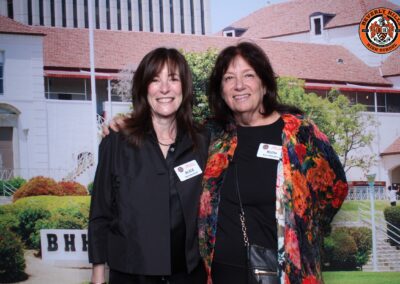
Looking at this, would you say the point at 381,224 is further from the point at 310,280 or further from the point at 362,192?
the point at 310,280

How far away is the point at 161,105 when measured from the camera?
8.32 feet

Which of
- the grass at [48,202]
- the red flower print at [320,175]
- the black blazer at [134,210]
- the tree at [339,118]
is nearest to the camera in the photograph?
the black blazer at [134,210]

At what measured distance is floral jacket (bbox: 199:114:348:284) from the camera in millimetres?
2535

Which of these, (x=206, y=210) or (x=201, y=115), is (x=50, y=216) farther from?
(x=206, y=210)

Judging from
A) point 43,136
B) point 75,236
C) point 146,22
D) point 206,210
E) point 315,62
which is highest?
point 146,22

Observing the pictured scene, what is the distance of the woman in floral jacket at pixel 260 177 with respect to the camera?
8.32 ft

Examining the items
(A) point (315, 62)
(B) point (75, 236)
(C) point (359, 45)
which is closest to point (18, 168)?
(B) point (75, 236)

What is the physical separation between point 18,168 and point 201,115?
1.41 metres

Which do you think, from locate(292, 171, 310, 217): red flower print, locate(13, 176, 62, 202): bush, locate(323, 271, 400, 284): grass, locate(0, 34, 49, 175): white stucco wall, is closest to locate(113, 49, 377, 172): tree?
locate(323, 271, 400, 284): grass

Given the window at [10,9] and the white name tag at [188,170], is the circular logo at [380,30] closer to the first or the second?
the white name tag at [188,170]

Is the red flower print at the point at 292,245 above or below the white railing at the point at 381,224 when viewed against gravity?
above

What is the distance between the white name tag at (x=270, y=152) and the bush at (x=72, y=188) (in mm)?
1954

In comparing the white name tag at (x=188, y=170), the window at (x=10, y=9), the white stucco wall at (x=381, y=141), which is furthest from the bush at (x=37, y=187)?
the white stucco wall at (x=381, y=141)

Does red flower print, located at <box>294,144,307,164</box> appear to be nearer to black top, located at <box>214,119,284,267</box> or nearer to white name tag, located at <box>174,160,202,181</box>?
black top, located at <box>214,119,284,267</box>
